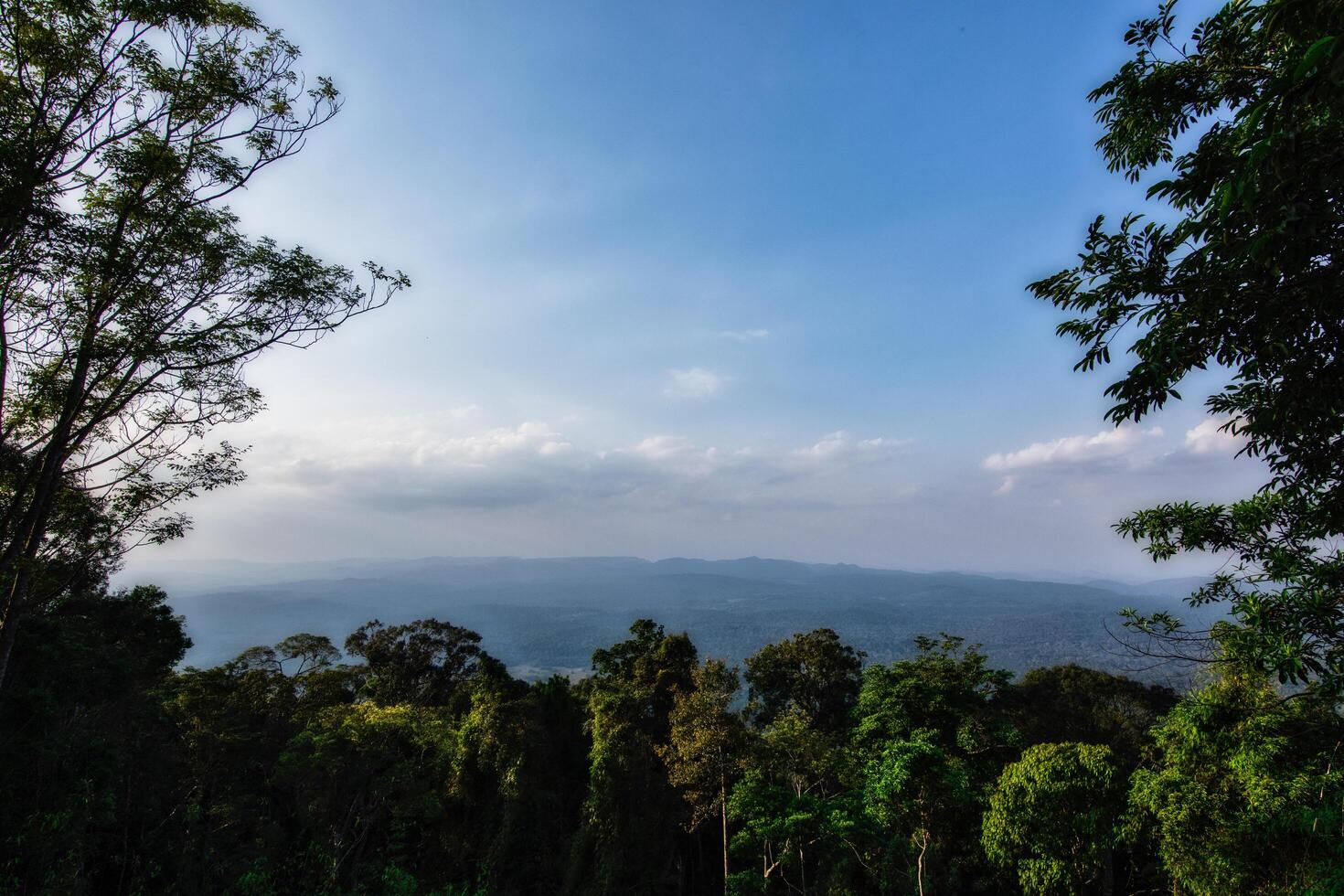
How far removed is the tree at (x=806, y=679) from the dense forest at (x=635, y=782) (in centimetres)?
68

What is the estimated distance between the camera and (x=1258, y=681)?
31.7 feet

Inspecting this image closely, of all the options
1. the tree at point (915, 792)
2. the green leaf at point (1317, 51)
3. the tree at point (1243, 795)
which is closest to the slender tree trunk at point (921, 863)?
the tree at point (915, 792)

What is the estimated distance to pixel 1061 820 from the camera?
38.7ft

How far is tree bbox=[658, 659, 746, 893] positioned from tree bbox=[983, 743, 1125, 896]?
607 cm

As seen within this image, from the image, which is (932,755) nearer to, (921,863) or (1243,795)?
(921,863)

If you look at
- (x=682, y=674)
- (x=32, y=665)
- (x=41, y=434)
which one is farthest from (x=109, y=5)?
(x=682, y=674)

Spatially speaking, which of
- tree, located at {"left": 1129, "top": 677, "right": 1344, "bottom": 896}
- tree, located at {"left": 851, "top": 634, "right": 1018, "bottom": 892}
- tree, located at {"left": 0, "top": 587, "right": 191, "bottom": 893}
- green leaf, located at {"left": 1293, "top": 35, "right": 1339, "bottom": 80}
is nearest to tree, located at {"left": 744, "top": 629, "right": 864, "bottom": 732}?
tree, located at {"left": 851, "top": 634, "right": 1018, "bottom": 892}

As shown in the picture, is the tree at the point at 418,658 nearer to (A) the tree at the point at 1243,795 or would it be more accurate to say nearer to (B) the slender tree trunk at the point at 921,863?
(B) the slender tree trunk at the point at 921,863

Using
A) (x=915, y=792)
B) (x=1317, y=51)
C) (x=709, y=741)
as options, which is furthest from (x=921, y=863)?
(x=1317, y=51)

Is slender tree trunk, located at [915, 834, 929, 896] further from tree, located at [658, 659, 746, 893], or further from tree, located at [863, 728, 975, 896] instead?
tree, located at [658, 659, 746, 893]

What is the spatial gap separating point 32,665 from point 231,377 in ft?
26.4

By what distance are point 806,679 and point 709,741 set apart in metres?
11.0

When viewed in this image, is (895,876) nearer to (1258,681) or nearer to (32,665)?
(1258,681)

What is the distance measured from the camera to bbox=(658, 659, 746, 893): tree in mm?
13844
